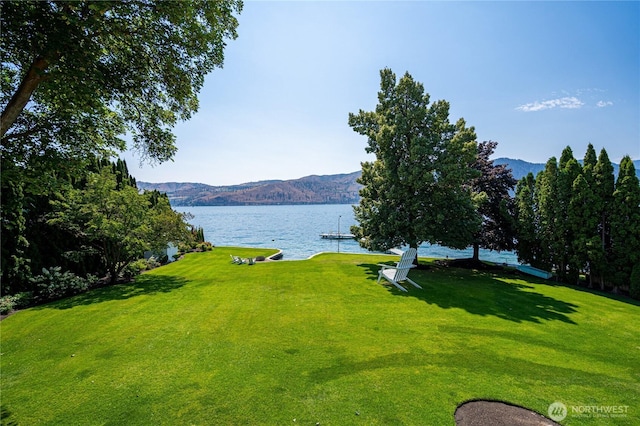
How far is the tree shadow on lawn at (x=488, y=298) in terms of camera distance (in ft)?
32.6

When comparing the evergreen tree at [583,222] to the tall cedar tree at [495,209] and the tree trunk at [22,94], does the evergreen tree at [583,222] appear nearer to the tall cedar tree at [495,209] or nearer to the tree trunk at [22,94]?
the tall cedar tree at [495,209]

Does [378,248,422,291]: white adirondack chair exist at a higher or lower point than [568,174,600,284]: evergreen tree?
lower

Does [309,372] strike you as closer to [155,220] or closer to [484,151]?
[155,220]

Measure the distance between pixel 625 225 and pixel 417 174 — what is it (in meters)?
10.7

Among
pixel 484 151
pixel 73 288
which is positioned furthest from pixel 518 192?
pixel 73 288

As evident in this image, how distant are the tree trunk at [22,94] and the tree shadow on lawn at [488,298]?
11514mm

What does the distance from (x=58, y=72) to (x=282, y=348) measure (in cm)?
651

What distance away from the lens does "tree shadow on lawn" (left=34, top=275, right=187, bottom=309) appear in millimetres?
11367

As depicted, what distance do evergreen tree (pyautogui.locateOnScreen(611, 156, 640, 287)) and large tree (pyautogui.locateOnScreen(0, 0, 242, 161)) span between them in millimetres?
20005

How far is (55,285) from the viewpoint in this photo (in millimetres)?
12281

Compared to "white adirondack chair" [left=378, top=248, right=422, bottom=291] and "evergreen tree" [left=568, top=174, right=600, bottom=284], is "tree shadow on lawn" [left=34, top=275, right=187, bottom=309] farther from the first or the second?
"evergreen tree" [left=568, top=174, right=600, bottom=284]

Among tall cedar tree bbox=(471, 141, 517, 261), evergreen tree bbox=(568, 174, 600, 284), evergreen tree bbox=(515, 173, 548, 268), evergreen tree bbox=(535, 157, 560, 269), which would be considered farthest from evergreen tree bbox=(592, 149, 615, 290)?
tall cedar tree bbox=(471, 141, 517, 261)

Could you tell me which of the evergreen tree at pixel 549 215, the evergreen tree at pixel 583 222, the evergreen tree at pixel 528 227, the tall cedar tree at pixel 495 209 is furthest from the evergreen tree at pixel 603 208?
the tall cedar tree at pixel 495 209
